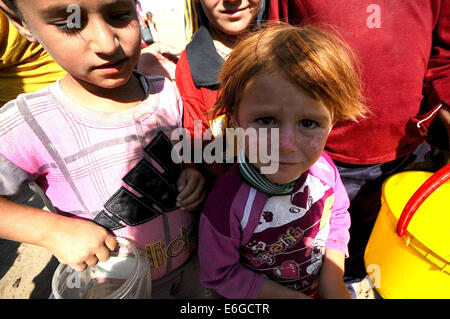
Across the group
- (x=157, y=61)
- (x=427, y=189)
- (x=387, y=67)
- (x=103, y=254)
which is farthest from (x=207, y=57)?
(x=427, y=189)

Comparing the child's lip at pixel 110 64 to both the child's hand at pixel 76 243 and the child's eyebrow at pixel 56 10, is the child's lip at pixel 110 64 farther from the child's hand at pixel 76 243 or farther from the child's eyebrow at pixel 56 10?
the child's hand at pixel 76 243

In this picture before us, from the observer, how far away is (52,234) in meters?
0.72

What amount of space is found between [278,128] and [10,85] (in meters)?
1.47

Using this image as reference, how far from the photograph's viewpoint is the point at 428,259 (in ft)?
2.85

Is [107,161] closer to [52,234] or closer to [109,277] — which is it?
[52,234]

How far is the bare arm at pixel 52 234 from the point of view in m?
0.71

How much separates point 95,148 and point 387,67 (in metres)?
1.07

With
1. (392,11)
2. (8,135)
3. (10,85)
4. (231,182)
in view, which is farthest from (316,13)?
(10,85)

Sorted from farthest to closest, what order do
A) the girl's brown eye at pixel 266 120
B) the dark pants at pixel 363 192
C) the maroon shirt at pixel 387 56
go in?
1. the dark pants at pixel 363 192
2. the maroon shirt at pixel 387 56
3. the girl's brown eye at pixel 266 120

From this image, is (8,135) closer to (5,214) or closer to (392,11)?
(5,214)

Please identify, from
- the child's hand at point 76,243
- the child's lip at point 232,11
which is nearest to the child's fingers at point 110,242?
the child's hand at point 76,243

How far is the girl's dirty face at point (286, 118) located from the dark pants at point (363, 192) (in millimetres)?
594

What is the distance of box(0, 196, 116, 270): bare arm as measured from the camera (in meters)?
0.71

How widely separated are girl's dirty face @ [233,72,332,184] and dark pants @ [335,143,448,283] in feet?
1.95
